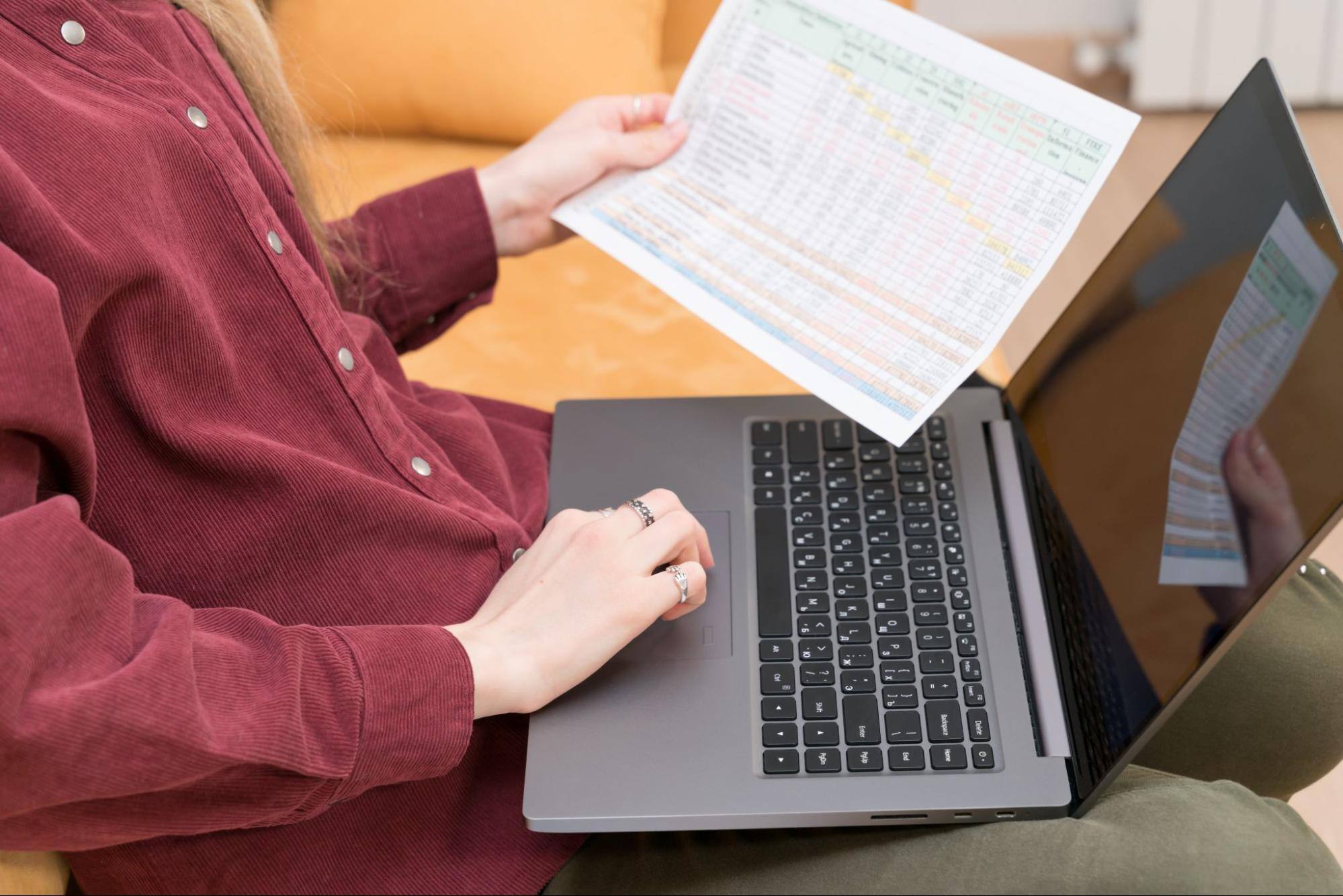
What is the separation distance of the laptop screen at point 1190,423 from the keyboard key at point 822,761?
5.3 inches

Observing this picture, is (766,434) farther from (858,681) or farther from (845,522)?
(858,681)

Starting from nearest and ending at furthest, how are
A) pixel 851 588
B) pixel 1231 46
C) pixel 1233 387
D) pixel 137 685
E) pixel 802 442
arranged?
pixel 137 685
pixel 1233 387
pixel 851 588
pixel 802 442
pixel 1231 46

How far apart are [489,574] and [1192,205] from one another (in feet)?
1.66

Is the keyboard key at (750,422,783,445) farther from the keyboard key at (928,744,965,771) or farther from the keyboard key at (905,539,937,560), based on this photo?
the keyboard key at (928,744,965,771)

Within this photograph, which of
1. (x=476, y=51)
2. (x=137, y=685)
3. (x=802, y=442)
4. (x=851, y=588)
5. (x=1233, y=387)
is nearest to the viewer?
(x=137, y=685)

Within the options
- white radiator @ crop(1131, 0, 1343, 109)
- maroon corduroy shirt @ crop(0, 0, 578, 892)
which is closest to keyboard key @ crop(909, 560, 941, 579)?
maroon corduroy shirt @ crop(0, 0, 578, 892)

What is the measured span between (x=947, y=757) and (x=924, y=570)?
0.14 metres

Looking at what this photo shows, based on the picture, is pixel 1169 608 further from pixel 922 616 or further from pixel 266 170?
pixel 266 170

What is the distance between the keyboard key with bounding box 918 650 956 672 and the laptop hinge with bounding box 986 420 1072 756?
0.05 metres

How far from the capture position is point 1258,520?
1.89 feet

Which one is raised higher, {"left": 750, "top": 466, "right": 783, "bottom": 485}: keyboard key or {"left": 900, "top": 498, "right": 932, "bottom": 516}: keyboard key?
{"left": 900, "top": 498, "right": 932, "bottom": 516}: keyboard key

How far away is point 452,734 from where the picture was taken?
597 mm

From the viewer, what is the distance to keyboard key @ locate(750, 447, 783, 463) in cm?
84

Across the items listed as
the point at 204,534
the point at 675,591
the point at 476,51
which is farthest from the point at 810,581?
the point at 476,51
